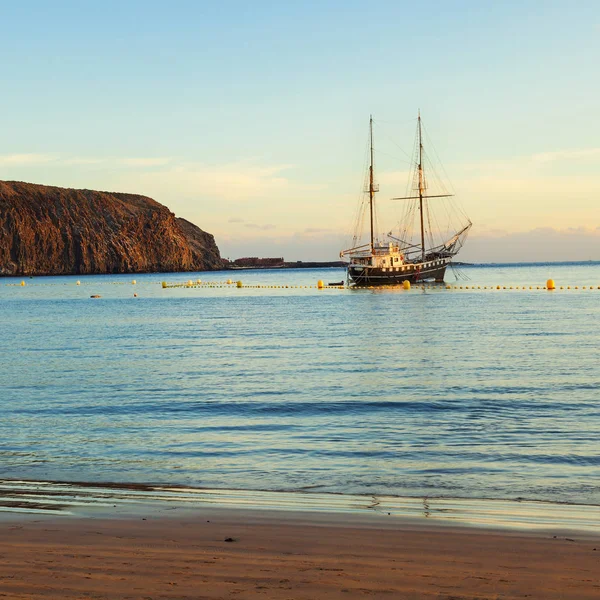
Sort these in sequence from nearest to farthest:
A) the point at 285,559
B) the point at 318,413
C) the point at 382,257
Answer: the point at 285,559
the point at 318,413
the point at 382,257

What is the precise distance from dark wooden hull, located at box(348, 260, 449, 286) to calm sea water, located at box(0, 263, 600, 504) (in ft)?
213

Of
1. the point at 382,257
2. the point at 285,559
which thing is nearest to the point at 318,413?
the point at 285,559

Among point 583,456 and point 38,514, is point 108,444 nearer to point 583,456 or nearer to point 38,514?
point 38,514

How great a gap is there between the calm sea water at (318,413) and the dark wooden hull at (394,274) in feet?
213

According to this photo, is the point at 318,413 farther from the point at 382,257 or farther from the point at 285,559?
the point at 382,257

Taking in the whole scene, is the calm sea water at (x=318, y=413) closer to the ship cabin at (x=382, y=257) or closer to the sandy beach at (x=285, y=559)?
the sandy beach at (x=285, y=559)

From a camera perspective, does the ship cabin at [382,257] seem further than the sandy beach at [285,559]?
Yes

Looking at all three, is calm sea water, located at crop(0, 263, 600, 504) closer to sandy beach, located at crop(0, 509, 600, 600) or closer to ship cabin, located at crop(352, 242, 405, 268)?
sandy beach, located at crop(0, 509, 600, 600)

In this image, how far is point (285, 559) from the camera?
270 inches

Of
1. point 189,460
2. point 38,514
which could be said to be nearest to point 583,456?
point 189,460

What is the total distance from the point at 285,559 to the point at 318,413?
996 centimetres

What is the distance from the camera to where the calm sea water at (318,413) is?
11211 millimetres

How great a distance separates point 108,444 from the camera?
13859 mm

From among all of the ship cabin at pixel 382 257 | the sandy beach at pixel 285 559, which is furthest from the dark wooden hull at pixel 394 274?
the sandy beach at pixel 285 559
